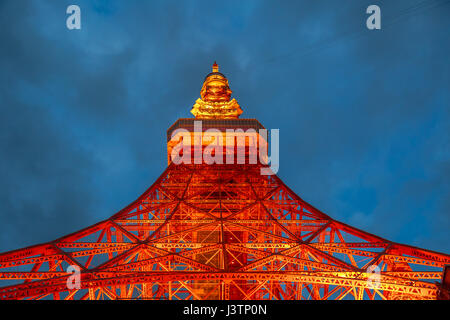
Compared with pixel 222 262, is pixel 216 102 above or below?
above

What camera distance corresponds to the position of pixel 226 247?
11891mm

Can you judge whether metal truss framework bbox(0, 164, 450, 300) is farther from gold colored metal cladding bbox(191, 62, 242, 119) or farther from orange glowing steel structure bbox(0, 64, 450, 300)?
gold colored metal cladding bbox(191, 62, 242, 119)

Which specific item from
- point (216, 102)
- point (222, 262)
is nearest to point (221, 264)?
point (222, 262)

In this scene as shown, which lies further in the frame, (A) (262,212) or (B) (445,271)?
(A) (262,212)

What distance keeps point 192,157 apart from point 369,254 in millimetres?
15474

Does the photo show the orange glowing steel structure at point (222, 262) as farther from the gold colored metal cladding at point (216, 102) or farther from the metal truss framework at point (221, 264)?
the gold colored metal cladding at point (216, 102)

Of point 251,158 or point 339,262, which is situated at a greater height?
point 251,158

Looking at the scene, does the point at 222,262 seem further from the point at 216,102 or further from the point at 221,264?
the point at 216,102

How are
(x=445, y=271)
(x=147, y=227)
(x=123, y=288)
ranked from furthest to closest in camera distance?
(x=147, y=227), (x=123, y=288), (x=445, y=271)

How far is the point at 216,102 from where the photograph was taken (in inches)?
1277
